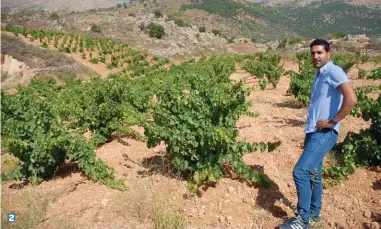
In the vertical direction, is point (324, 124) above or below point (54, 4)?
above

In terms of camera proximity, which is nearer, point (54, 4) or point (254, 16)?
point (254, 16)

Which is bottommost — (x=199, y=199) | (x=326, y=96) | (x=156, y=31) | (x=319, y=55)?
(x=156, y=31)

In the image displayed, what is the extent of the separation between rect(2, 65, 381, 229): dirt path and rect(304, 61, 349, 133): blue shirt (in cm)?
119

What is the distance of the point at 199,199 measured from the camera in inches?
169

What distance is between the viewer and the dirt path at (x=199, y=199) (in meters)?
3.80

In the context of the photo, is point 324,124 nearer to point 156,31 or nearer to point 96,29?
point 156,31

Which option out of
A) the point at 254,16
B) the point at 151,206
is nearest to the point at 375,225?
the point at 151,206

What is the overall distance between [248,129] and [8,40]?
2519 cm

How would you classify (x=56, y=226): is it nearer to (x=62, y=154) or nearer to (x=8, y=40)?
(x=62, y=154)

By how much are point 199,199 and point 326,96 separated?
201 centimetres

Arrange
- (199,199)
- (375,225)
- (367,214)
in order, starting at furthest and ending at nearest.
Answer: (199,199) < (367,214) < (375,225)

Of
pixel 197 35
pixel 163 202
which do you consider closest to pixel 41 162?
pixel 163 202

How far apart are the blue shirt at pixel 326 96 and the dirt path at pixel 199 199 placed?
1190 mm

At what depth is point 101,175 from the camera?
16.0ft
